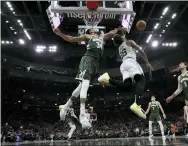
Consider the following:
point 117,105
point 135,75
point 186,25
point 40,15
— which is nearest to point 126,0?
point 135,75

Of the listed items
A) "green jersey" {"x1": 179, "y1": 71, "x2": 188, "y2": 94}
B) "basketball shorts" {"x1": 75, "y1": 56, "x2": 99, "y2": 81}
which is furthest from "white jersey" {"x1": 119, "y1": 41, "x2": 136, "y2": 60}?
"green jersey" {"x1": 179, "y1": 71, "x2": 188, "y2": 94}

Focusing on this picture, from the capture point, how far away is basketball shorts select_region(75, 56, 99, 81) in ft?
19.2

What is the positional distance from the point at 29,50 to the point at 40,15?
10.4 meters

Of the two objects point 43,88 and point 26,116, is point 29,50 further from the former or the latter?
point 26,116

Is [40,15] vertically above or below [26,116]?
above

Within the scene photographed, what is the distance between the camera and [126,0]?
33.2ft

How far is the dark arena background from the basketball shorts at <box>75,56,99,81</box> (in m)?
16.3

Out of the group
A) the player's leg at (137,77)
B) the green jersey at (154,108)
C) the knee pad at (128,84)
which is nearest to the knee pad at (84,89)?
the knee pad at (128,84)

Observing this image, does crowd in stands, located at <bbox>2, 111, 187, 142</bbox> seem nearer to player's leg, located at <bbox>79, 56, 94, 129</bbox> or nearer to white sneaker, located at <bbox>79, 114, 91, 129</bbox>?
player's leg, located at <bbox>79, 56, 94, 129</bbox>

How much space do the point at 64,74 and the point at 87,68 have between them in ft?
96.8

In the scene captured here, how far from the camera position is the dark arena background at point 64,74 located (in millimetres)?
23906

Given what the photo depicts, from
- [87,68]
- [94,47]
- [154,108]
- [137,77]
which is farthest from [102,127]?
[87,68]

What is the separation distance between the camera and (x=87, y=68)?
5.91 meters

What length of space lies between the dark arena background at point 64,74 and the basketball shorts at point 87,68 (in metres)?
16.3
